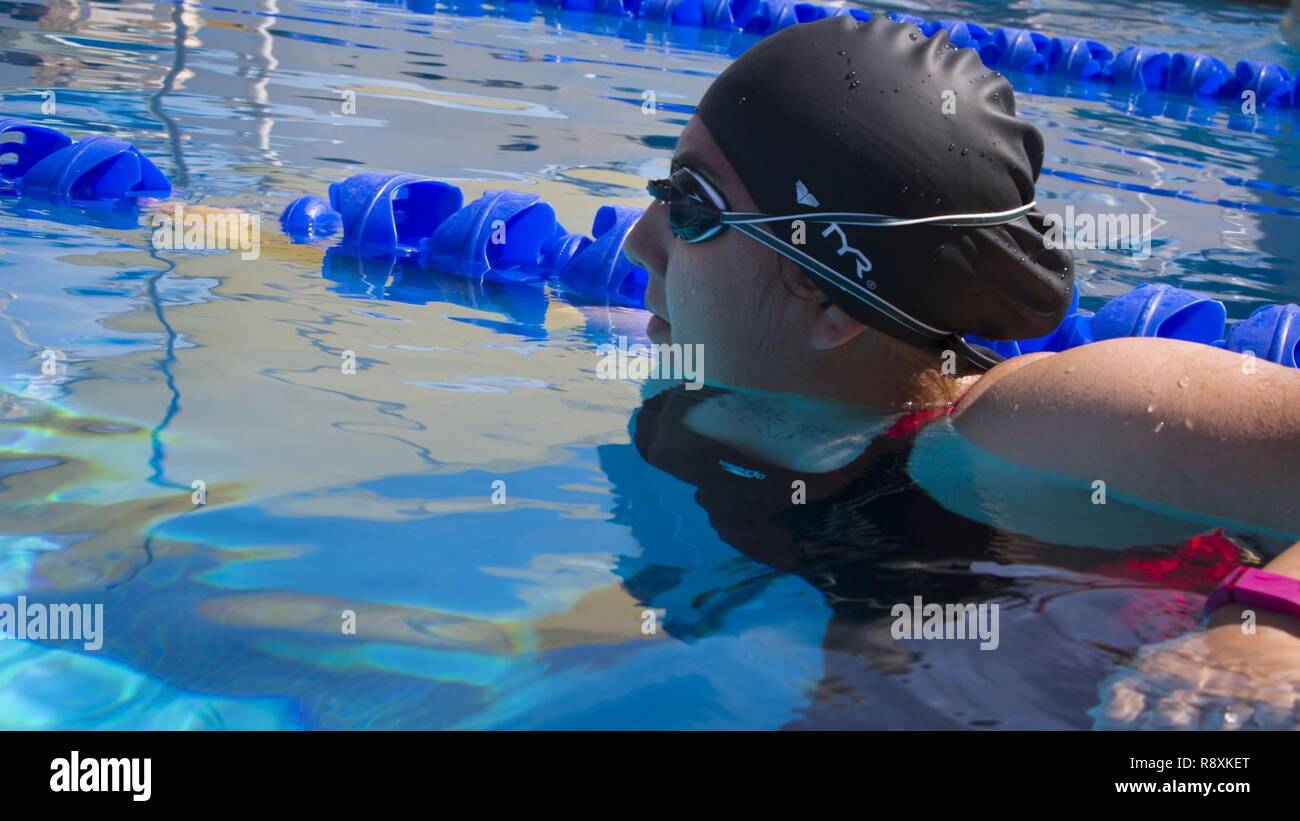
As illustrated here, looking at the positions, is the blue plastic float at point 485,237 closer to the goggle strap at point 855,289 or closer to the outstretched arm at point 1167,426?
the goggle strap at point 855,289

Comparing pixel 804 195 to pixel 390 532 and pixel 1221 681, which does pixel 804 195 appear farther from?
pixel 1221 681

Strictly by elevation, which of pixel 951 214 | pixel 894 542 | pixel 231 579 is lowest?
pixel 231 579

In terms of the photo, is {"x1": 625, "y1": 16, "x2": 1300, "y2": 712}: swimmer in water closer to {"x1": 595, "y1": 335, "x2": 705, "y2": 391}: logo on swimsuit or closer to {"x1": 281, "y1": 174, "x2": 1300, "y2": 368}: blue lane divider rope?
{"x1": 595, "y1": 335, "x2": 705, "y2": 391}: logo on swimsuit

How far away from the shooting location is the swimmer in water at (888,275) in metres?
2.45

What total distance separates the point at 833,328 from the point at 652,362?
1.31 meters

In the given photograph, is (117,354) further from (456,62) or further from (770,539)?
(456,62)

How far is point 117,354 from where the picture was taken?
3689mm

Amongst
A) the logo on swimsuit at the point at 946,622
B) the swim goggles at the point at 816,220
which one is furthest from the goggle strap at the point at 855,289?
the logo on swimsuit at the point at 946,622

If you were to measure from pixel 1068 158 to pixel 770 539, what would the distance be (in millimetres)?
7576

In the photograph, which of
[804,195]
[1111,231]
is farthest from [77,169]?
[1111,231]

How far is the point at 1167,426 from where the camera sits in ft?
7.66

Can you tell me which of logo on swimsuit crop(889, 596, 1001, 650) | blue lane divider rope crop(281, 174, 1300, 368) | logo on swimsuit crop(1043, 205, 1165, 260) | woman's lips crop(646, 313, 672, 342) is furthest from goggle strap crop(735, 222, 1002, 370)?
logo on swimsuit crop(1043, 205, 1165, 260)

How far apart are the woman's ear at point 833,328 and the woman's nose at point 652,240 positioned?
1.40 feet
